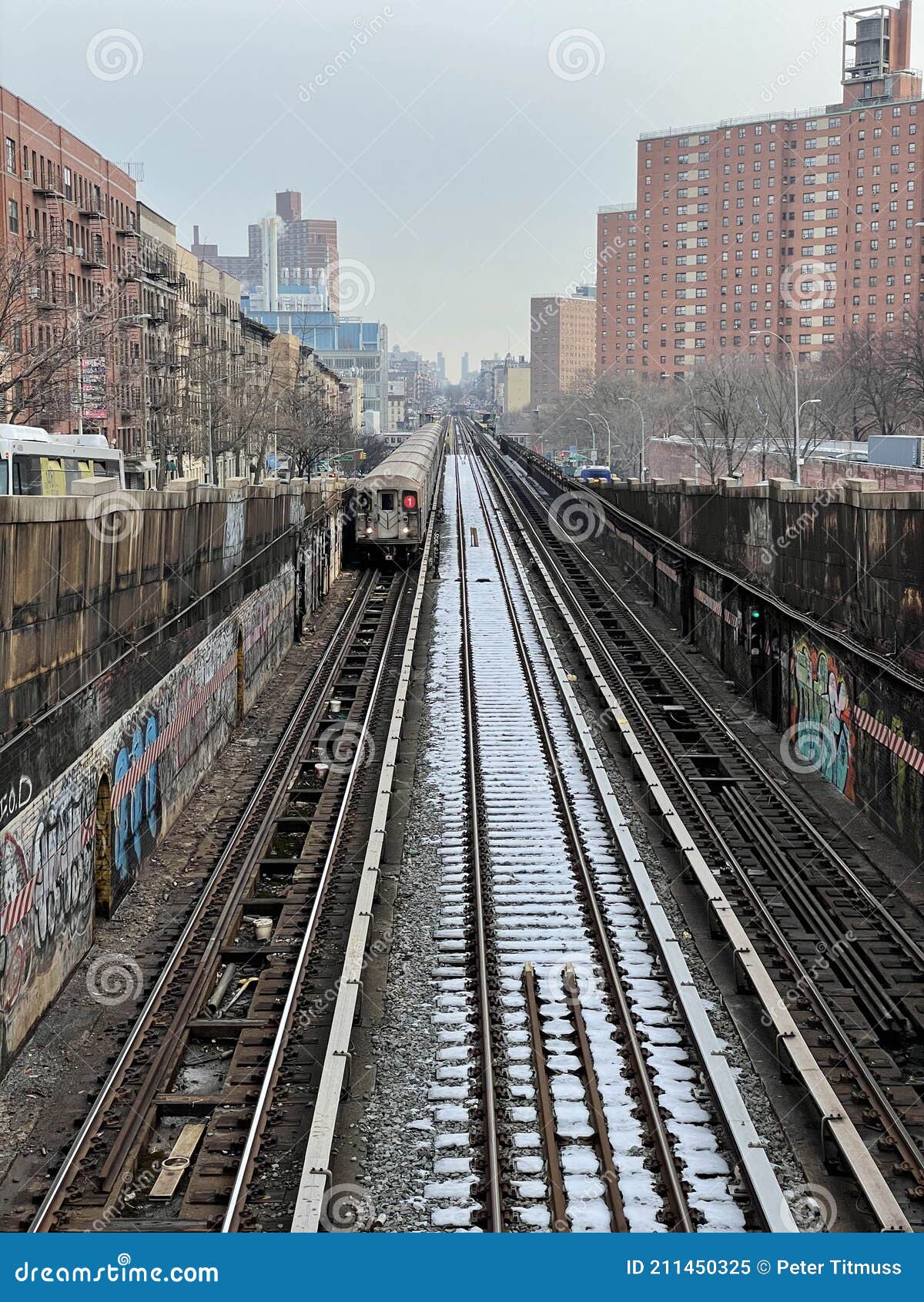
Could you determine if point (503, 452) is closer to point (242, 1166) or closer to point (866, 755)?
point (866, 755)

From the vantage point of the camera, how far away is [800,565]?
2161 cm

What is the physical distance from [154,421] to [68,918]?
48.0 meters

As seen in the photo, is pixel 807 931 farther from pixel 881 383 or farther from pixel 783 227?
pixel 783 227

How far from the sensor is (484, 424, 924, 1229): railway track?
29.9 feet

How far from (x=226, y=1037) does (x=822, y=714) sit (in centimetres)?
1077

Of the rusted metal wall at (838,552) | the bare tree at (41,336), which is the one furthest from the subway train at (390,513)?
the rusted metal wall at (838,552)

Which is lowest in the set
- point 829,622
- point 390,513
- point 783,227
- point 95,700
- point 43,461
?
point 95,700

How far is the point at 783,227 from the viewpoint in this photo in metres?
162

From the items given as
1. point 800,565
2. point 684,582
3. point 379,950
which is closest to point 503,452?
point 684,582

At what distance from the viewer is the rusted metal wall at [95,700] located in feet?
34.9

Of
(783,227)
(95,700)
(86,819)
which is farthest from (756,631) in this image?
(783,227)

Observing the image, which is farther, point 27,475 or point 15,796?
point 27,475

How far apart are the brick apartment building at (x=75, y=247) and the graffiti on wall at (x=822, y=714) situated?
23230 mm

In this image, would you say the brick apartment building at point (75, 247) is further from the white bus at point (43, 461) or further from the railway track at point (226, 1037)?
the railway track at point (226, 1037)
